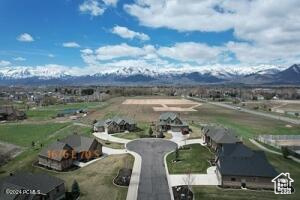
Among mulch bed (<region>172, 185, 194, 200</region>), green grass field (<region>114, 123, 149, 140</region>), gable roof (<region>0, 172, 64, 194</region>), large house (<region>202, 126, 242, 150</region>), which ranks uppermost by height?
large house (<region>202, 126, 242, 150</region>)

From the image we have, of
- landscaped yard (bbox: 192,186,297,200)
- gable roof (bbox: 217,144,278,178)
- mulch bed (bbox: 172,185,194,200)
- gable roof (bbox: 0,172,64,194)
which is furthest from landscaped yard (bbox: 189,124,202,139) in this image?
gable roof (bbox: 0,172,64,194)

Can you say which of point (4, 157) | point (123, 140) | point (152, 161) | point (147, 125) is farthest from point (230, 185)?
point (147, 125)

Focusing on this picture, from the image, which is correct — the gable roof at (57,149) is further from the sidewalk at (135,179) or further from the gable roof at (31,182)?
the sidewalk at (135,179)

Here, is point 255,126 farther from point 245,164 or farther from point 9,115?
point 9,115

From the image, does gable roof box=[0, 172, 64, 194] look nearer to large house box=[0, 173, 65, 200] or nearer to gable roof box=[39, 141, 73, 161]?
large house box=[0, 173, 65, 200]

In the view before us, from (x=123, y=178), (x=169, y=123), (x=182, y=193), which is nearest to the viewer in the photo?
(x=182, y=193)

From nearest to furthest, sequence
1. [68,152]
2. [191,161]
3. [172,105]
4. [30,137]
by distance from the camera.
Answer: [191,161]
[68,152]
[30,137]
[172,105]

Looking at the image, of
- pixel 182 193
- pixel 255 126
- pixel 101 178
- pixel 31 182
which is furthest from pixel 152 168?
pixel 255 126

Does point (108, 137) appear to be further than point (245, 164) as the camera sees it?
Yes
